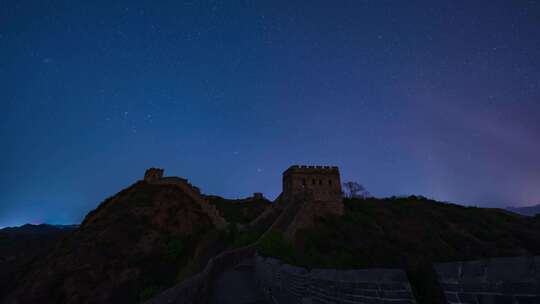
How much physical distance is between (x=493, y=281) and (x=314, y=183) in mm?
32755

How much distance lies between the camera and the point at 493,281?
2.35 m

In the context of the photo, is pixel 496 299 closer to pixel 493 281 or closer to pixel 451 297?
pixel 493 281

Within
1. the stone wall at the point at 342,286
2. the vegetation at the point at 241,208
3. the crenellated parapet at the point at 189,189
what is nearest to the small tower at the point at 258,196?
the vegetation at the point at 241,208

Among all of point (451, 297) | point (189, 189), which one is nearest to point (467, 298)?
point (451, 297)

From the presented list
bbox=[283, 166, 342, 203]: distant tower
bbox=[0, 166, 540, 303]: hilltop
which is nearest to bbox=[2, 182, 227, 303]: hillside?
Result: bbox=[0, 166, 540, 303]: hilltop

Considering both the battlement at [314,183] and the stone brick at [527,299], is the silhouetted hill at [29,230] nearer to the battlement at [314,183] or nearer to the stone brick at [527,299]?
the battlement at [314,183]

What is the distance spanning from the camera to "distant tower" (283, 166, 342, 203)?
3344 cm

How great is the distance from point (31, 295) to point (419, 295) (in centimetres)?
3890

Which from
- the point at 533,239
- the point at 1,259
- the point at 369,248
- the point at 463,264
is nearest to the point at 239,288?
the point at 463,264

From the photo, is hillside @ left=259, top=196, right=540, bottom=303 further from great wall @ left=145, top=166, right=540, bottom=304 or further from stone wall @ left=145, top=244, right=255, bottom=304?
stone wall @ left=145, top=244, right=255, bottom=304

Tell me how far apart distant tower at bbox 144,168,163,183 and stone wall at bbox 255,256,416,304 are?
4728 cm

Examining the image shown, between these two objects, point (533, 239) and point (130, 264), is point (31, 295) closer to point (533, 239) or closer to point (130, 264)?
point (130, 264)

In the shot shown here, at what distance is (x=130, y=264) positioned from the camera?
29344 mm

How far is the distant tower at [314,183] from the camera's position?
33.4 metres
